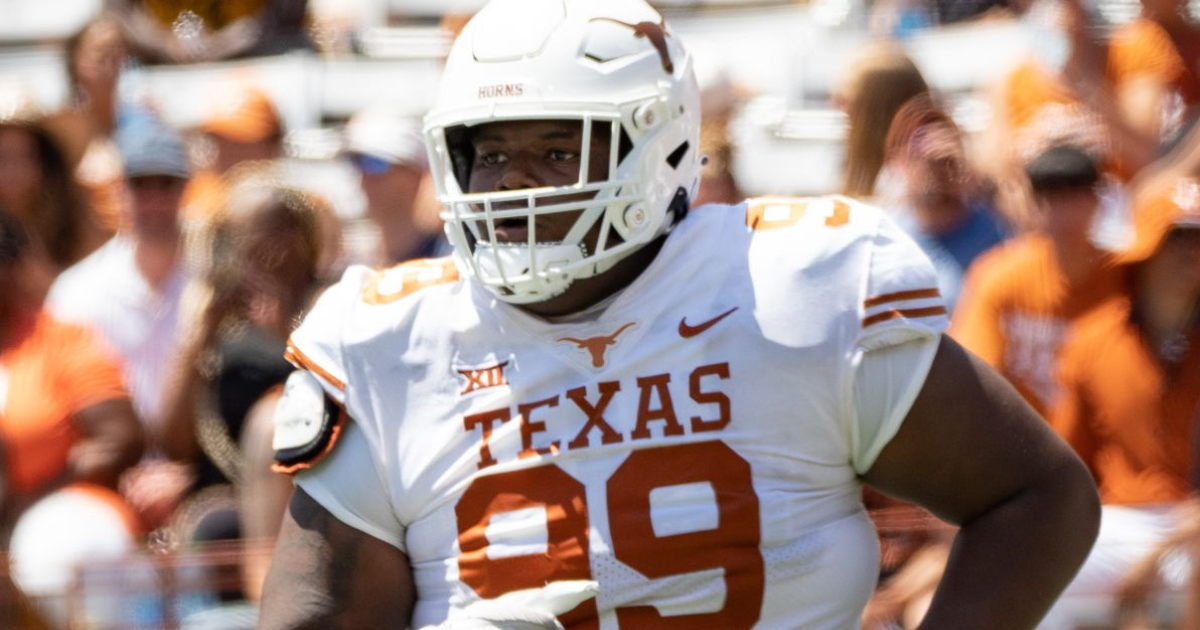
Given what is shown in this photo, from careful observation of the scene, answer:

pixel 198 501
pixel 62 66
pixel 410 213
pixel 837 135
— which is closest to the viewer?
pixel 198 501

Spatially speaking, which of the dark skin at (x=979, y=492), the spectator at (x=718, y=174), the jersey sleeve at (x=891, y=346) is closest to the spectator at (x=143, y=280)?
the spectator at (x=718, y=174)

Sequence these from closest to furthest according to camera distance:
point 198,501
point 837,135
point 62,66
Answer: point 198,501, point 837,135, point 62,66

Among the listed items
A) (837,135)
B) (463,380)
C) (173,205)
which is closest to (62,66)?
(173,205)

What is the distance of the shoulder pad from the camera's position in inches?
108

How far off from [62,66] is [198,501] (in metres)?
4.28

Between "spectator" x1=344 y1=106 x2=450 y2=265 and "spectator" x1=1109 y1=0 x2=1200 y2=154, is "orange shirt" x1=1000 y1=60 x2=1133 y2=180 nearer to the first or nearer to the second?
"spectator" x1=1109 y1=0 x2=1200 y2=154

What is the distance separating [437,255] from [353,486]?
2.57 m

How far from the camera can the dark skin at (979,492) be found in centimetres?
263

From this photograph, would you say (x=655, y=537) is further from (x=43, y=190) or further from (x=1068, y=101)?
(x=43, y=190)

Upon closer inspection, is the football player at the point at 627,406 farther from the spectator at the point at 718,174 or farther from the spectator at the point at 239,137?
the spectator at the point at 239,137

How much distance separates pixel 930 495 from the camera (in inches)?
106

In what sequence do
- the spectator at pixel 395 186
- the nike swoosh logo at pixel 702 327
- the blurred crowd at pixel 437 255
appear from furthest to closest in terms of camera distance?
the spectator at pixel 395 186 → the blurred crowd at pixel 437 255 → the nike swoosh logo at pixel 702 327

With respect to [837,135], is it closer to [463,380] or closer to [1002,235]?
[1002,235]

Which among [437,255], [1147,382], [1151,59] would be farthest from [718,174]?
[1151,59]
